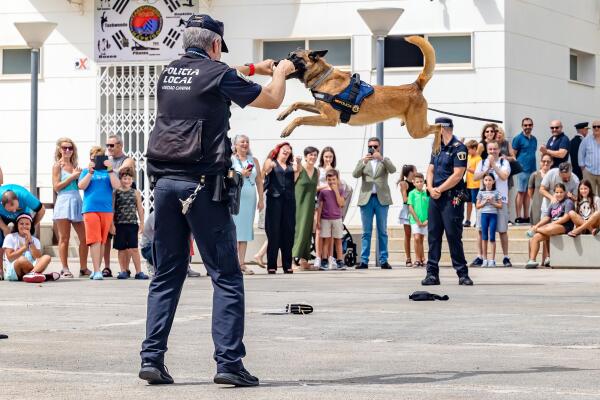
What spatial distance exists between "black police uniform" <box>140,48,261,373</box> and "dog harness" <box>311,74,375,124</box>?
4.52 meters

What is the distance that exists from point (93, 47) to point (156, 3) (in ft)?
5.39

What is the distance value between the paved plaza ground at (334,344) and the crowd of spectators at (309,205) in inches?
83.2

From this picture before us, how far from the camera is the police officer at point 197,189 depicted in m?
7.70

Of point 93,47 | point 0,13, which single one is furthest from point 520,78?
point 0,13

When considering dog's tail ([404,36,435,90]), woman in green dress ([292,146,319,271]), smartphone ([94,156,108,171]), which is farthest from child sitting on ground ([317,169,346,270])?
dog's tail ([404,36,435,90])

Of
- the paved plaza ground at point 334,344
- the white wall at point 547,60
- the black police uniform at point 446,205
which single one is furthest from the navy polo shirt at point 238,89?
the white wall at point 547,60

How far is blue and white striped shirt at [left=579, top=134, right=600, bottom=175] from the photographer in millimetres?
23734

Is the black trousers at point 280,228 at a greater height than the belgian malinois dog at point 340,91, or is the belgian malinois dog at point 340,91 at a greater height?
the belgian malinois dog at point 340,91

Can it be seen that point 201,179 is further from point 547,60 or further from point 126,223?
point 547,60

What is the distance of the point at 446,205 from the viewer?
15.8 meters

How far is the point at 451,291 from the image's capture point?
598 inches

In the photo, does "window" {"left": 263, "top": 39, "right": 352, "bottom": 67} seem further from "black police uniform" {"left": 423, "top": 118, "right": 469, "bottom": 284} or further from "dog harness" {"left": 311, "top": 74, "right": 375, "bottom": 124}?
"dog harness" {"left": 311, "top": 74, "right": 375, "bottom": 124}

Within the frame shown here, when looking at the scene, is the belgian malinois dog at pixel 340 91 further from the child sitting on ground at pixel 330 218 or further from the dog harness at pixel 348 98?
the child sitting on ground at pixel 330 218

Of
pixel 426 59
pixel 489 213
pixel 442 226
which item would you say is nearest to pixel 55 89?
pixel 489 213
